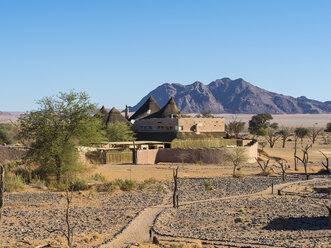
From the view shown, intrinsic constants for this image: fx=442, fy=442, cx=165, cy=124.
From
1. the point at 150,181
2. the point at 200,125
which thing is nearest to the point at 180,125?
the point at 200,125

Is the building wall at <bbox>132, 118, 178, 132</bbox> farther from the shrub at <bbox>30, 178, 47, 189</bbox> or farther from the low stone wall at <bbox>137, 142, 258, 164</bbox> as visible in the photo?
the shrub at <bbox>30, 178, 47, 189</bbox>

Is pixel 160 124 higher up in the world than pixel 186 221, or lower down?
higher up

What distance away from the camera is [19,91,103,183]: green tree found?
2981cm

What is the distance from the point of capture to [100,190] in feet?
93.6

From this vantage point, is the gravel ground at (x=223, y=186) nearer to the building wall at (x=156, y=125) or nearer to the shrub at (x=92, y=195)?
the shrub at (x=92, y=195)

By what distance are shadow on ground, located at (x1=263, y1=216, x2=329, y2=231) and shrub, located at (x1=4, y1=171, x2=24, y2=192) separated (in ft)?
A: 53.7

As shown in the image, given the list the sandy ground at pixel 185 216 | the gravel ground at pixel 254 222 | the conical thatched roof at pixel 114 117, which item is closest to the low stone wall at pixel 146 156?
the sandy ground at pixel 185 216

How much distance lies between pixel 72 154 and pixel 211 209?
1189 cm

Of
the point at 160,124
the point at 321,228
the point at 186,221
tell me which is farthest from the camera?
the point at 160,124

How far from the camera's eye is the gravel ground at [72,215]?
1678cm

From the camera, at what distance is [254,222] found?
62.8ft

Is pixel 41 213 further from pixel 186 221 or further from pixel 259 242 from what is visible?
pixel 259 242

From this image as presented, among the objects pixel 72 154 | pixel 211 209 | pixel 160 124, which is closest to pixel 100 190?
pixel 72 154

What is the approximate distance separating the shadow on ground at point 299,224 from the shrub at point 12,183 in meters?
16.4
